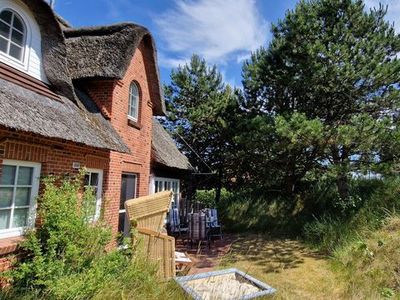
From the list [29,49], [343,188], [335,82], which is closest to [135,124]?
[29,49]

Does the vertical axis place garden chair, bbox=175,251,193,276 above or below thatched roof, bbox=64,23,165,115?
below

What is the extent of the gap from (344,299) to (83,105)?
7.20 meters

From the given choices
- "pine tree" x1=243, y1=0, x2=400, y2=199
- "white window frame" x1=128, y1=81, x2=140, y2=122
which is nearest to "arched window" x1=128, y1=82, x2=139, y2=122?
"white window frame" x1=128, y1=81, x2=140, y2=122

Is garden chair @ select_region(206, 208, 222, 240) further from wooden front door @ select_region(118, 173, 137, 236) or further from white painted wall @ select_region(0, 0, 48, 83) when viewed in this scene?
white painted wall @ select_region(0, 0, 48, 83)

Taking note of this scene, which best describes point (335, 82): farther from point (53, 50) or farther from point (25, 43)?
point (25, 43)

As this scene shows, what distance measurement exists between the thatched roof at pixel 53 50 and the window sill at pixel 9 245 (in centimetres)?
335

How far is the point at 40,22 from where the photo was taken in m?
6.66

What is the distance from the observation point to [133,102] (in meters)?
10.2

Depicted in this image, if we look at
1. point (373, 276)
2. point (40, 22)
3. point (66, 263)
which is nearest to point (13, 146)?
point (66, 263)

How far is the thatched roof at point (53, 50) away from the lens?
6.63 m

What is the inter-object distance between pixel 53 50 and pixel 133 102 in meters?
3.52

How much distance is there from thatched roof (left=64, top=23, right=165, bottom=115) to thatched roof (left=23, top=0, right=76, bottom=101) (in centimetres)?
132

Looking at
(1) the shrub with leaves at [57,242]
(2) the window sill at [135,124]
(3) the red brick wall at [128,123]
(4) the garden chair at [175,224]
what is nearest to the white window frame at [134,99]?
(3) the red brick wall at [128,123]

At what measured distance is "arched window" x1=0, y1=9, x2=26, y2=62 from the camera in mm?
5875
